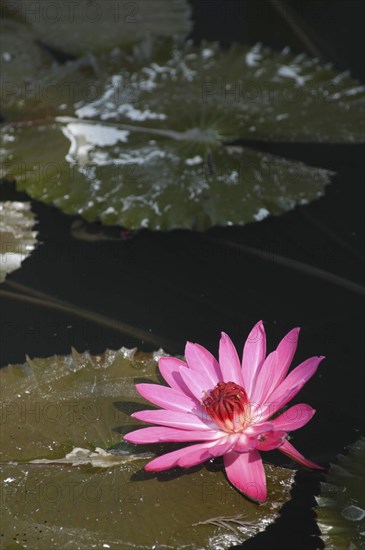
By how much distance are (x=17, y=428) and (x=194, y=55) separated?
1728 mm

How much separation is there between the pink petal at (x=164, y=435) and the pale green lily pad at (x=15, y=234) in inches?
34.2

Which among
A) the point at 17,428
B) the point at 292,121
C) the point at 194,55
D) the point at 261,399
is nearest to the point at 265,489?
the point at 261,399

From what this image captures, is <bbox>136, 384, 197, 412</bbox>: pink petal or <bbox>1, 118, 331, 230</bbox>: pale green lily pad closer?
<bbox>136, 384, 197, 412</bbox>: pink petal

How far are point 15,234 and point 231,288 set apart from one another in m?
0.68

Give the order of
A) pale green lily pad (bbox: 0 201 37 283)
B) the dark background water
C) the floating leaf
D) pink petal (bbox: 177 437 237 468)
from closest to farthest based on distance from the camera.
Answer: pink petal (bbox: 177 437 237 468) < the dark background water < pale green lily pad (bbox: 0 201 37 283) < the floating leaf

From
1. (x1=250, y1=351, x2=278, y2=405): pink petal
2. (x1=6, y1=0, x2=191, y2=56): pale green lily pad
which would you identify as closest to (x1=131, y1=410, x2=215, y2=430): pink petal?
(x1=250, y1=351, x2=278, y2=405): pink petal

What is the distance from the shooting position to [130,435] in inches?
51.9

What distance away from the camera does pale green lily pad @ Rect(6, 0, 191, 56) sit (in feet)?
9.45

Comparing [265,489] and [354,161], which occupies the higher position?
[354,161]

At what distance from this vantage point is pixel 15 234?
7.07 ft

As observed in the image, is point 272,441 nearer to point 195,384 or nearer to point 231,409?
point 231,409

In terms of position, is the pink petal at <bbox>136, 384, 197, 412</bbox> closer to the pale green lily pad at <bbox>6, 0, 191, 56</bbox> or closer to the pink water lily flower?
the pink water lily flower

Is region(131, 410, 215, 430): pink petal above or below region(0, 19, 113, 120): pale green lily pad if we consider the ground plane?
below

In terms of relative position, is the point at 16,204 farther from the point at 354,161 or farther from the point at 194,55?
the point at 354,161
